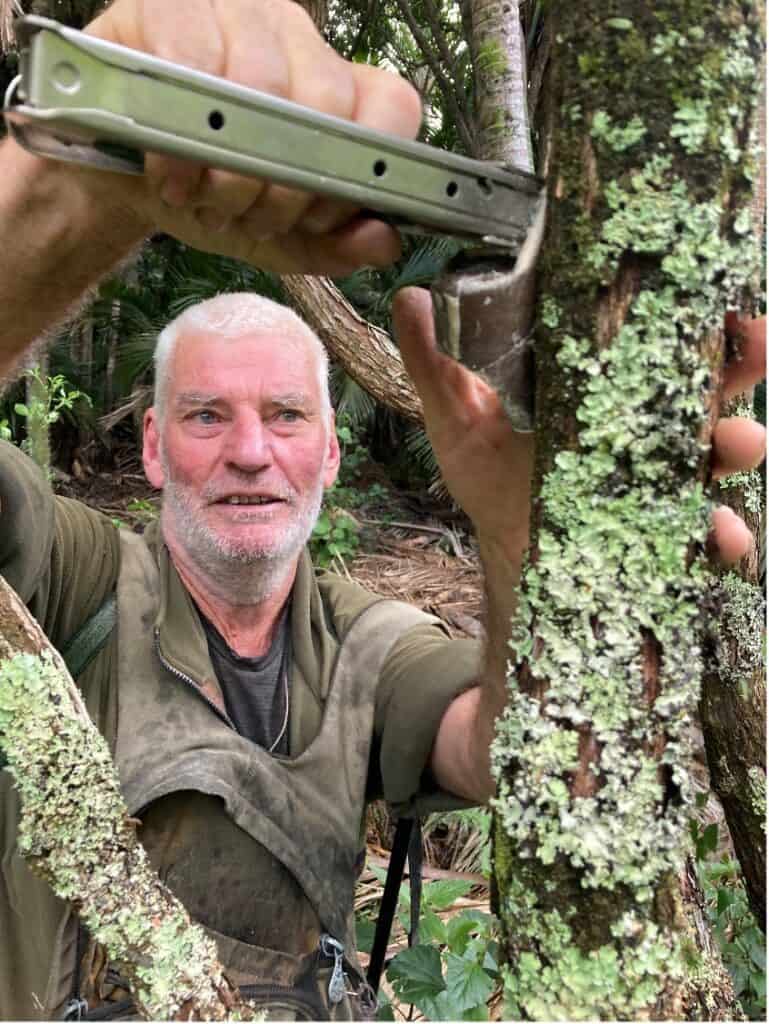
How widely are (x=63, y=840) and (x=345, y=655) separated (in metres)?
1.05

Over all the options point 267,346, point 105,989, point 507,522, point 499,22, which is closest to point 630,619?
point 507,522

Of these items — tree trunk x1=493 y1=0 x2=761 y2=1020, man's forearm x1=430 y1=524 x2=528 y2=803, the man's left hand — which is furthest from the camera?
man's forearm x1=430 y1=524 x2=528 y2=803

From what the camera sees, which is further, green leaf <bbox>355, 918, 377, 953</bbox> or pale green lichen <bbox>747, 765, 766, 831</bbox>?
green leaf <bbox>355, 918, 377, 953</bbox>

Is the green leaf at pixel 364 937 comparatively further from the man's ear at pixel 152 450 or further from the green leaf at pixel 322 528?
the green leaf at pixel 322 528

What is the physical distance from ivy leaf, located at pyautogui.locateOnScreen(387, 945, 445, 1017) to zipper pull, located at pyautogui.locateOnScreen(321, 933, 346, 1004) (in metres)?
0.13

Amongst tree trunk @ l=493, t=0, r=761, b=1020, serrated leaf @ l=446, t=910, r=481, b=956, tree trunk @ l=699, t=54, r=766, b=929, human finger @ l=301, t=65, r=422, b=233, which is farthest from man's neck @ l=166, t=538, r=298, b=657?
tree trunk @ l=493, t=0, r=761, b=1020

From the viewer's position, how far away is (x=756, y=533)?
1884 mm

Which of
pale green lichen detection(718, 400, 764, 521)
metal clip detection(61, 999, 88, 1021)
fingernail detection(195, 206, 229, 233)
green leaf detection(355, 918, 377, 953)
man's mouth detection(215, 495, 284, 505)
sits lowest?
green leaf detection(355, 918, 377, 953)

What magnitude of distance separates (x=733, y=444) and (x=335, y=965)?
4.60 feet

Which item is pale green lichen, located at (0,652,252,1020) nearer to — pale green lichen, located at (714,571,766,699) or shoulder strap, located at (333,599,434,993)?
shoulder strap, located at (333,599,434,993)

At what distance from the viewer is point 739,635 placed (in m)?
1.71

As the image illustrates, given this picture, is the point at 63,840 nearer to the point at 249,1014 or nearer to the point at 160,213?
the point at 249,1014

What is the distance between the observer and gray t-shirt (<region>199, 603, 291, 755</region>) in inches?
77.2

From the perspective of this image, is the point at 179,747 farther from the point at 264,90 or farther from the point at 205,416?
the point at 264,90
